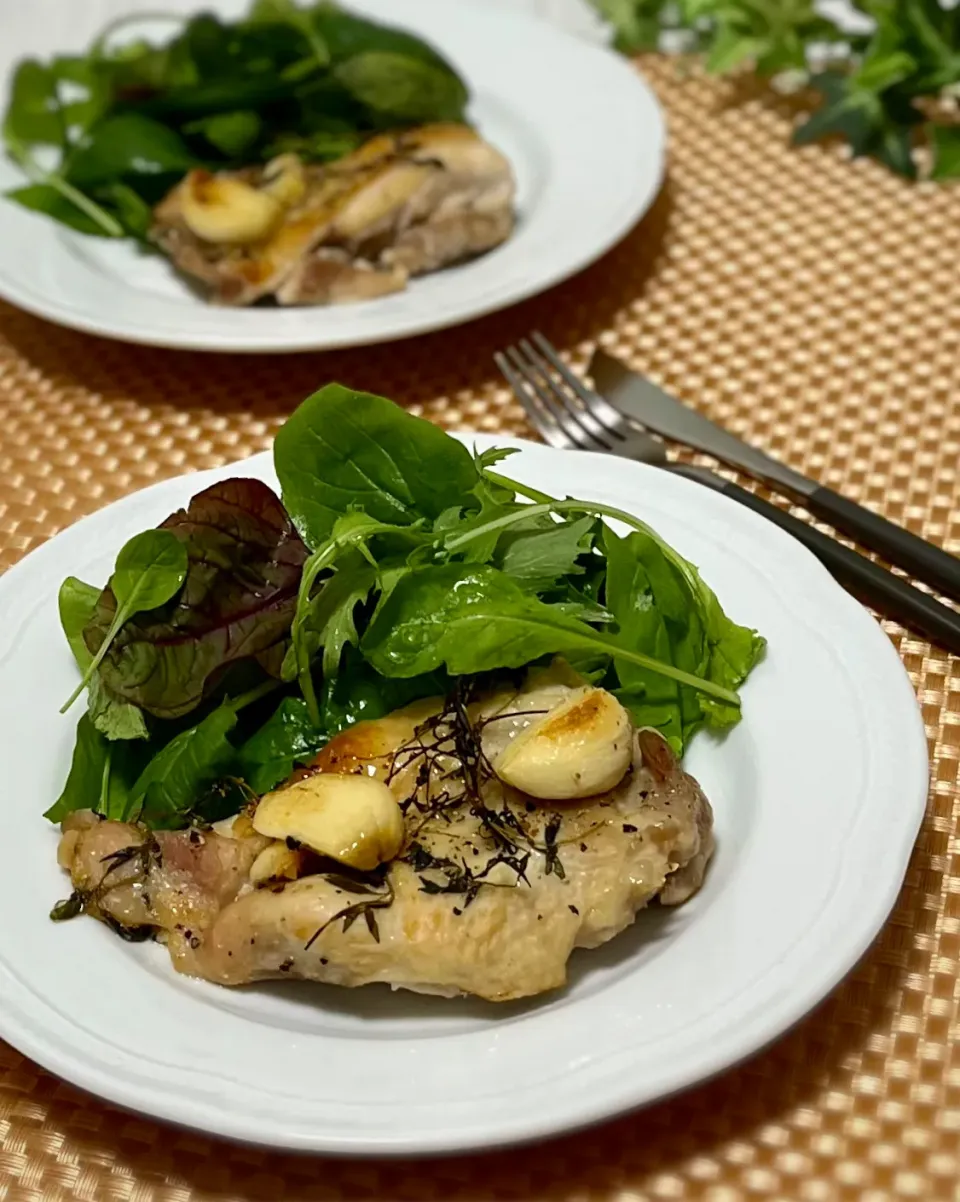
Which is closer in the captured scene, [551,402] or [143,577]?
[143,577]

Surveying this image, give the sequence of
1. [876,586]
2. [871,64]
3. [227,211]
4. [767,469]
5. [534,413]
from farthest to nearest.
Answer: [871,64], [227,211], [534,413], [767,469], [876,586]

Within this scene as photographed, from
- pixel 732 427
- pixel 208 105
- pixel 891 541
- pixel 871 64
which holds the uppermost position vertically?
pixel 871 64

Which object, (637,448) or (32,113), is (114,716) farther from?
(32,113)

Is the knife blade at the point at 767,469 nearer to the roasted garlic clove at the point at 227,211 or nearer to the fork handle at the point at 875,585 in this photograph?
the fork handle at the point at 875,585

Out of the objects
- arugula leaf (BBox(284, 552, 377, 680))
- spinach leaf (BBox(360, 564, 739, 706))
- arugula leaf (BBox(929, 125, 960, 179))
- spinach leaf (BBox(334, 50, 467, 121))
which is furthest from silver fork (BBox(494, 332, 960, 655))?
arugula leaf (BBox(929, 125, 960, 179))

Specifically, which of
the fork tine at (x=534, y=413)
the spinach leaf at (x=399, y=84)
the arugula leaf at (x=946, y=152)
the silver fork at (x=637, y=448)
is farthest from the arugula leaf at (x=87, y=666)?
the arugula leaf at (x=946, y=152)

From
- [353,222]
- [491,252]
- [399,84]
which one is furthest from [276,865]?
[399,84]

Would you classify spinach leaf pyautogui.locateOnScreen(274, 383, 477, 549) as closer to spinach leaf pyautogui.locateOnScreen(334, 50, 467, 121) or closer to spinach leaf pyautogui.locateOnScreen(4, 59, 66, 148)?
spinach leaf pyautogui.locateOnScreen(334, 50, 467, 121)

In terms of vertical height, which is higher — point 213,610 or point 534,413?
point 213,610

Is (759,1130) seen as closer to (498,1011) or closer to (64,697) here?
(498,1011)

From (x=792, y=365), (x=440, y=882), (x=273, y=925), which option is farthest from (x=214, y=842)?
(x=792, y=365)
